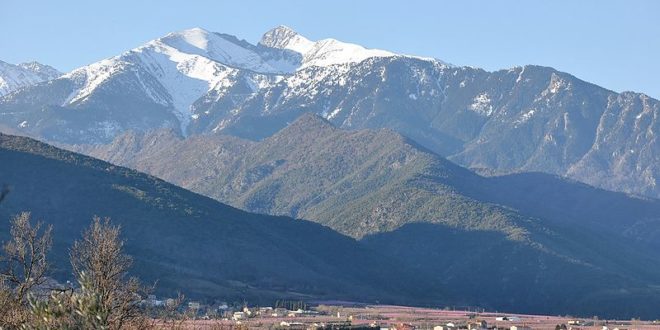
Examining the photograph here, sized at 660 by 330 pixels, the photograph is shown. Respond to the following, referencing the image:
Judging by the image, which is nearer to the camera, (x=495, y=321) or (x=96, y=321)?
(x=96, y=321)

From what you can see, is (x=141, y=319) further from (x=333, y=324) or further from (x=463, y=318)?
(x=463, y=318)

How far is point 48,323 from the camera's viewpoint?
43281mm

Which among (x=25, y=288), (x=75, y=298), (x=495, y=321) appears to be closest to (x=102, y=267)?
(x=25, y=288)

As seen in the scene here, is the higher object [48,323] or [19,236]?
[19,236]

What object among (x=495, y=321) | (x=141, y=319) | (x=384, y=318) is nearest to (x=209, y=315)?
(x=384, y=318)

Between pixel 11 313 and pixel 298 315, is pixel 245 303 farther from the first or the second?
pixel 11 313

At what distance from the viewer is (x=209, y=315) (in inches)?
6275

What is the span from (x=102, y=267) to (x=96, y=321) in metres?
13.8

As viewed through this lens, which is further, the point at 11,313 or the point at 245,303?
the point at 245,303

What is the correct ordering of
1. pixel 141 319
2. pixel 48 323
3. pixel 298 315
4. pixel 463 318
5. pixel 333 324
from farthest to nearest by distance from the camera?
pixel 463 318 < pixel 298 315 < pixel 333 324 < pixel 141 319 < pixel 48 323

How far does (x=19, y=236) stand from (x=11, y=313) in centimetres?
351

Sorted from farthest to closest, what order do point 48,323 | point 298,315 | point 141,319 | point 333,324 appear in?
point 298,315 → point 333,324 → point 141,319 → point 48,323

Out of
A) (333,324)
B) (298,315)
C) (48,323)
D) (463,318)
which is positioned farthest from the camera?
(463,318)

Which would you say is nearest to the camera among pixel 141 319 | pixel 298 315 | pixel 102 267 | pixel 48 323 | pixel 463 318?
pixel 48 323
